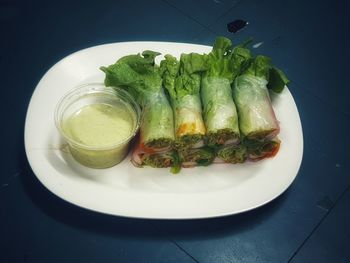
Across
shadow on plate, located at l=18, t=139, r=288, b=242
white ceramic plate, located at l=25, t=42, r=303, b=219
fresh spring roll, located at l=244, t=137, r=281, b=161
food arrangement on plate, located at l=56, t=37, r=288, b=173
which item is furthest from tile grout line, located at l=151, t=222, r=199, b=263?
fresh spring roll, located at l=244, t=137, r=281, b=161

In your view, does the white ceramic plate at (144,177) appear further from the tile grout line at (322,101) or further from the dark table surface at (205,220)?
the tile grout line at (322,101)

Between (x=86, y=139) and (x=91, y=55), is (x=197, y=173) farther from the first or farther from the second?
(x=91, y=55)

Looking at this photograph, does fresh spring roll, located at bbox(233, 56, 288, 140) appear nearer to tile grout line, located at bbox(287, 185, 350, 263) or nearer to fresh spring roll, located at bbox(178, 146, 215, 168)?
fresh spring roll, located at bbox(178, 146, 215, 168)

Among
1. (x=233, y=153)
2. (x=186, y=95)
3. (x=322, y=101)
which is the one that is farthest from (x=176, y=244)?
(x=322, y=101)

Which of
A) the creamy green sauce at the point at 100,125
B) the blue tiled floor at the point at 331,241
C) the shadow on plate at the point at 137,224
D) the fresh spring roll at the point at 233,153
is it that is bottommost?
the shadow on plate at the point at 137,224

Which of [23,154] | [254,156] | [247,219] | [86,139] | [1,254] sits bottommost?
[1,254]

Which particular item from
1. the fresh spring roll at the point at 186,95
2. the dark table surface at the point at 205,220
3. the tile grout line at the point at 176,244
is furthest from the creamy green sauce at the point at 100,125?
the tile grout line at the point at 176,244

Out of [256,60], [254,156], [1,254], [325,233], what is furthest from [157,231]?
[256,60]
